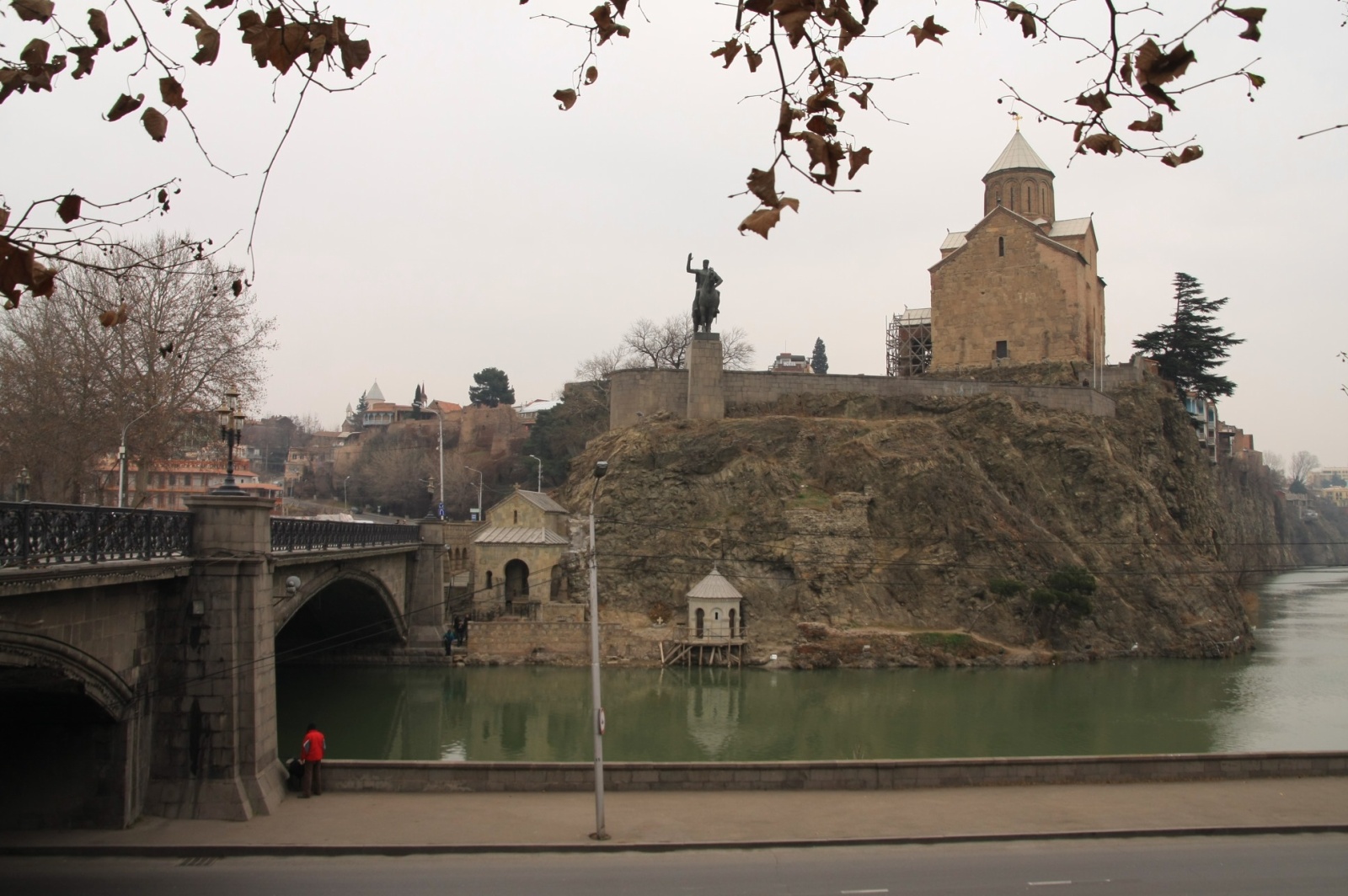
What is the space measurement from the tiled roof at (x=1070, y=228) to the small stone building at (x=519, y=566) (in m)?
29.3

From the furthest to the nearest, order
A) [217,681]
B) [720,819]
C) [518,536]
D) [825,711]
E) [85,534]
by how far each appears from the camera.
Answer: [518,536] < [825,711] < [217,681] < [720,819] < [85,534]

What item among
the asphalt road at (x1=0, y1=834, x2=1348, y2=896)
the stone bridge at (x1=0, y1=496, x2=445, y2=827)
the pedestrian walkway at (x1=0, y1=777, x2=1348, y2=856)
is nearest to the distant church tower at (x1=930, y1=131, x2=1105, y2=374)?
the pedestrian walkway at (x1=0, y1=777, x2=1348, y2=856)

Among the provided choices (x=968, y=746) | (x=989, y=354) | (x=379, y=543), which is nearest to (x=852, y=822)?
(x=968, y=746)

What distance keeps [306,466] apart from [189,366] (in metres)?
67.2

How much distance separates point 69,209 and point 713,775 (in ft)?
41.4

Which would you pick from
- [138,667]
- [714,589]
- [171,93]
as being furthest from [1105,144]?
[714,589]

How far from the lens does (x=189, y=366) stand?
3098 centimetres

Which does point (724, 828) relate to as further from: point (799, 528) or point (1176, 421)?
point (1176, 421)

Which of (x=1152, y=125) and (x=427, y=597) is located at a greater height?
(x=1152, y=125)

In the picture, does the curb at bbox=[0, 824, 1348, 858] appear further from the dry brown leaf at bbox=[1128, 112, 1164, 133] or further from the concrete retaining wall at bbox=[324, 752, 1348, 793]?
the dry brown leaf at bbox=[1128, 112, 1164, 133]

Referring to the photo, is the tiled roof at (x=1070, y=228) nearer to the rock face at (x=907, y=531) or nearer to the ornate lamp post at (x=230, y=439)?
the rock face at (x=907, y=531)

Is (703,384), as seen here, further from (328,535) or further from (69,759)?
(69,759)

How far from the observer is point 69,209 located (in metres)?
5.13

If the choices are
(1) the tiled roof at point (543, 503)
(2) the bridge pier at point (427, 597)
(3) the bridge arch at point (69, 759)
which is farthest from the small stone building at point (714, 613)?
(3) the bridge arch at point (69, 759)
